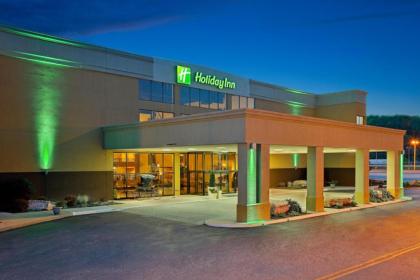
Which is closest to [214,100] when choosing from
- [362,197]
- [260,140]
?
[362,197]

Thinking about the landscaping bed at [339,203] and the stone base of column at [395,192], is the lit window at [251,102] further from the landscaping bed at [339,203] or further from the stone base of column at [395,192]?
the landscaping bed at [339,203]

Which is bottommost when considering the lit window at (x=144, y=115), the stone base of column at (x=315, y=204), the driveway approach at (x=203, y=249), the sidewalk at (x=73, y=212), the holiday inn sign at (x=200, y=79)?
the sidewalk at (x=73, y=212)

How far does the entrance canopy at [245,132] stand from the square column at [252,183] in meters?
0.47

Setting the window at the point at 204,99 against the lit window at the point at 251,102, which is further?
the lit window at the point at 251,102

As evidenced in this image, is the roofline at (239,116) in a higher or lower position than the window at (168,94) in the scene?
lower

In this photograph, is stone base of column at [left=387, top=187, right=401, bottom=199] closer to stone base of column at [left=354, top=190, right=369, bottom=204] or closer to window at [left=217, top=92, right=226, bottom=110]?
stone base of column at [left=354, top=190, right=369, bottom=204]

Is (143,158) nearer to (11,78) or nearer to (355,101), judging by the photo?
(11,78)

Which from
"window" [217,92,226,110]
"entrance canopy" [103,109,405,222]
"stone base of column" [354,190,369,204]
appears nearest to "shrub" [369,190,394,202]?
"entrance canopy" [103,109,405,222]

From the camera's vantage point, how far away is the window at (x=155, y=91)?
2669cm

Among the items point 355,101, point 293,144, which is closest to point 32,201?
point 293,144

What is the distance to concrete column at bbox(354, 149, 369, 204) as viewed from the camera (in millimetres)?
23048

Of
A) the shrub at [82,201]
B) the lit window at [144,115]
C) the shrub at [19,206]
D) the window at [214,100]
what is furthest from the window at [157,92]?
the shrub at [19,206]

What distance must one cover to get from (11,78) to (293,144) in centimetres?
1474

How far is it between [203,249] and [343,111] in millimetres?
32352
